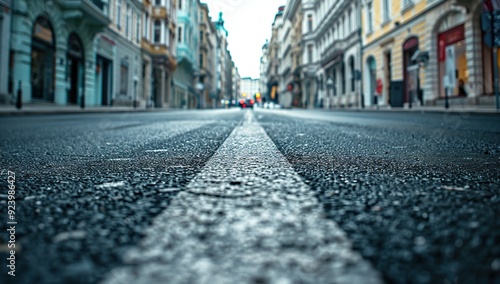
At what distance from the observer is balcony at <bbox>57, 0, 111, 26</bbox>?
15750mm

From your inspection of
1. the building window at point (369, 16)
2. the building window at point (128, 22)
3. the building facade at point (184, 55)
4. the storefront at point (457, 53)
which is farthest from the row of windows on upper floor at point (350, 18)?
the building window at point (128, 22)

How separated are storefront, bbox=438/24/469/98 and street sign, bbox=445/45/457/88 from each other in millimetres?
175

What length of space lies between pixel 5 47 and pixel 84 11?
477 cm

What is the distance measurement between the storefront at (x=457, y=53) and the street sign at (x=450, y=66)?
175 millimetres

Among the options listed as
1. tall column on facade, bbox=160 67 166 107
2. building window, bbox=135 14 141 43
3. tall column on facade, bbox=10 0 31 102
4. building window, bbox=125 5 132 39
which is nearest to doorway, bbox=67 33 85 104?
tall column on facade, bbox=10 0 31 102

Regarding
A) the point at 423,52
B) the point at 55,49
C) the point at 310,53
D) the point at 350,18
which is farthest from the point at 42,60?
the point at 310,53

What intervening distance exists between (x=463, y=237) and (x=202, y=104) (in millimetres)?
59890

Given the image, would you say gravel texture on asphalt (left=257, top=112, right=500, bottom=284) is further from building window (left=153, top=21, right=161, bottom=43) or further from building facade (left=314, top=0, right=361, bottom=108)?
building window (left=153, top=21, right=161, bottom=43)

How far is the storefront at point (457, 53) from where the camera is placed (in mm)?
13664

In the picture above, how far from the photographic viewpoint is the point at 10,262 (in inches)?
18.1

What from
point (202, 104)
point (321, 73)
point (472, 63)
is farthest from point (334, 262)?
point (202, 104)

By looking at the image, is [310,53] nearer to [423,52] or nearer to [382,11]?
[382,11]

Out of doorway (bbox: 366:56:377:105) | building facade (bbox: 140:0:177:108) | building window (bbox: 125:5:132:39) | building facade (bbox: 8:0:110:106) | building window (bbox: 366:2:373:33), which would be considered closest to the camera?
building facade (bbox: 8:0:110:106)

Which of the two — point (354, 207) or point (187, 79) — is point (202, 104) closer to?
point (187, 79)
